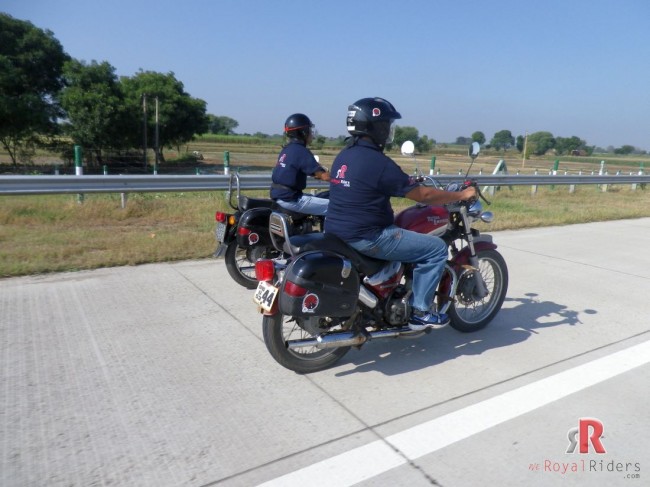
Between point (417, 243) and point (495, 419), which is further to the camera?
point (417, 243)

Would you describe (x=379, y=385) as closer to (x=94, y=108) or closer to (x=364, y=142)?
(x=364, y=142)

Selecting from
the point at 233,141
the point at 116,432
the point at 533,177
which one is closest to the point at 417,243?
the point at 116,432

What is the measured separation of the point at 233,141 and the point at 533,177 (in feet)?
186

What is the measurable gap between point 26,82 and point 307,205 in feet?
96.7

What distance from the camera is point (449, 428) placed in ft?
10.2

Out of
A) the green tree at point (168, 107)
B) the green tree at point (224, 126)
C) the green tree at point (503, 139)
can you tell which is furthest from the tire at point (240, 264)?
the green tree at point (224, 126)

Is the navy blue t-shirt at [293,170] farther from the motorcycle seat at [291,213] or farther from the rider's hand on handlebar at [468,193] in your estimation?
the rider's hand on handlebar at [468,193]

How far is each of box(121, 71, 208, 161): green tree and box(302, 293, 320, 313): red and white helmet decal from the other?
2932cm

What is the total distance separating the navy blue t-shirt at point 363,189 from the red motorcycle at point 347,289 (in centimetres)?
16

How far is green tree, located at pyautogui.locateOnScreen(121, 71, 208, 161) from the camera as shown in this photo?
103 ft

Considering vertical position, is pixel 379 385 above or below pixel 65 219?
below

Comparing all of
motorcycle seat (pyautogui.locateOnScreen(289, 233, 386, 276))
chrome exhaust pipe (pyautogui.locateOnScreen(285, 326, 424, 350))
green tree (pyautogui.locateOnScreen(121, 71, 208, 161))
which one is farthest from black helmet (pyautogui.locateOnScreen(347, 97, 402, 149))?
green tree (pyautogui.locateOnScreen(121, 71, 208, 161))

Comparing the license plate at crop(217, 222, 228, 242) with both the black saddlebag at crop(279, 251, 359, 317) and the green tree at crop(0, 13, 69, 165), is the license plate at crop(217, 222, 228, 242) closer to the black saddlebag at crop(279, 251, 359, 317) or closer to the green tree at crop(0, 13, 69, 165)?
the black saddlebag at crop(279, 251, 359, 317)

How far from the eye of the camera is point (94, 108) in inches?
1090
